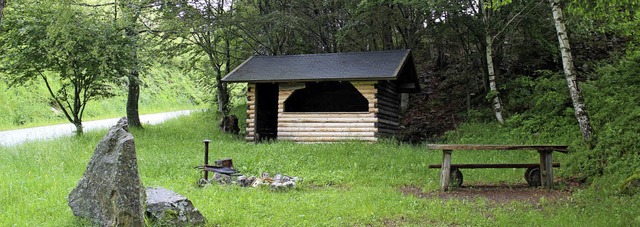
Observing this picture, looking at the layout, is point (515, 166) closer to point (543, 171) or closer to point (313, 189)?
point (543, 171)

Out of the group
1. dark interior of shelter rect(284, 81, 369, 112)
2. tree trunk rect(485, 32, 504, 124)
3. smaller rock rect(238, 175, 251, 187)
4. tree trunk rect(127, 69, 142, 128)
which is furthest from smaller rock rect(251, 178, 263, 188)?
tree trunk rect(127, 69, 142, 128)

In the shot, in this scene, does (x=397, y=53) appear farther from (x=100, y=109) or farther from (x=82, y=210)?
(x=100, y=109)

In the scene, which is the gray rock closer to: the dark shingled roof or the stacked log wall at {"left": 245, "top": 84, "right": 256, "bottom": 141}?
the dark shingled roof

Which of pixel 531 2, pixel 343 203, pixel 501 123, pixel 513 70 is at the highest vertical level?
pixel 531 2

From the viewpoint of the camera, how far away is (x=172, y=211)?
206 inches

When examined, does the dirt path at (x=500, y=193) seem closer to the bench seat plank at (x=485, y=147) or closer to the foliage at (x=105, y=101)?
the bench seat plank at (x=485, y=147)

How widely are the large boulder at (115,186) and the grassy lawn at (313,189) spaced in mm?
437

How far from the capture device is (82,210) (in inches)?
207

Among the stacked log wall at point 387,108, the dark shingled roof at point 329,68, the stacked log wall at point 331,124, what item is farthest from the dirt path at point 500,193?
the stacked log wall at point 387,108

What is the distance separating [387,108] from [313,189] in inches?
318

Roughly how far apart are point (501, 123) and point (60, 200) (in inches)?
517

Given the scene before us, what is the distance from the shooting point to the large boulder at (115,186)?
4695mm

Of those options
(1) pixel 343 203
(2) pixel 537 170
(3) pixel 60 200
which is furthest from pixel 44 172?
(2) pixel 537 170

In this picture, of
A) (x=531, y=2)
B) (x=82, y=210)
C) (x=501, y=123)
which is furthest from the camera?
(x=501, y=123)
